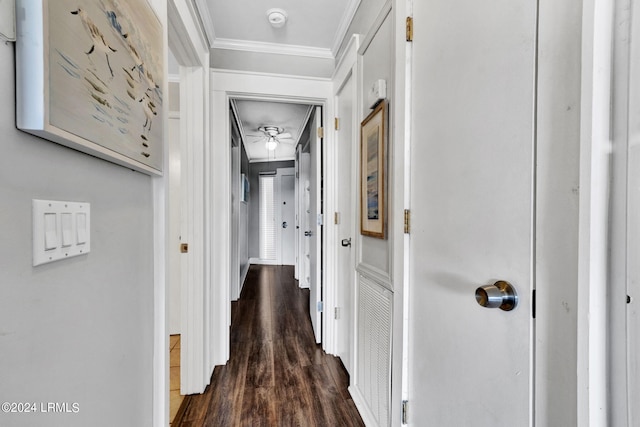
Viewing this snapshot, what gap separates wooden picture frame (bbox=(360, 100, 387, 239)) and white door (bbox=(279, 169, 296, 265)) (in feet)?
15.1

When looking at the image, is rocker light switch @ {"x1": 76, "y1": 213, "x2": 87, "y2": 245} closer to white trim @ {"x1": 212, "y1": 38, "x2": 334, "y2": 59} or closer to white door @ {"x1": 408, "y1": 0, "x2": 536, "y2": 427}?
white door @ {"x1": 408, "y1": 0, "x2": 536, "y2": 427}

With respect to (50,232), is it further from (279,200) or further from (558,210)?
(279,200)

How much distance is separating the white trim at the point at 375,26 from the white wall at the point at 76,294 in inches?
51.1

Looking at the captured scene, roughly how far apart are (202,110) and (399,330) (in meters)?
1.74

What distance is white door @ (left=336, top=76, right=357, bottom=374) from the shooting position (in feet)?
6.48

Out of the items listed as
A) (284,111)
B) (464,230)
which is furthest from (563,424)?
(284,111)

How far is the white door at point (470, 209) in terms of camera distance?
67 cm

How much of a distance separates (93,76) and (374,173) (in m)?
1.18

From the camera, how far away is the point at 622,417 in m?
0.46

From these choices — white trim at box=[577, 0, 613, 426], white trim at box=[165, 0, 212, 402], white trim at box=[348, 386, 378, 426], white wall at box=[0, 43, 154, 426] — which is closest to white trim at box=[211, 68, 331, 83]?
white trim at box=[165, 0, 212, 402]

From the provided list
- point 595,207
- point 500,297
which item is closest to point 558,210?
point 595,207

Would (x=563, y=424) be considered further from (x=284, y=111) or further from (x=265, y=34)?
(x=284, y=111)

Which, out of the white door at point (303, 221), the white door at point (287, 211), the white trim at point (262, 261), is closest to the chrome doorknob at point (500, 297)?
the white door at point (303, 221)

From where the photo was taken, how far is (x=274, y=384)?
1.97 metres
